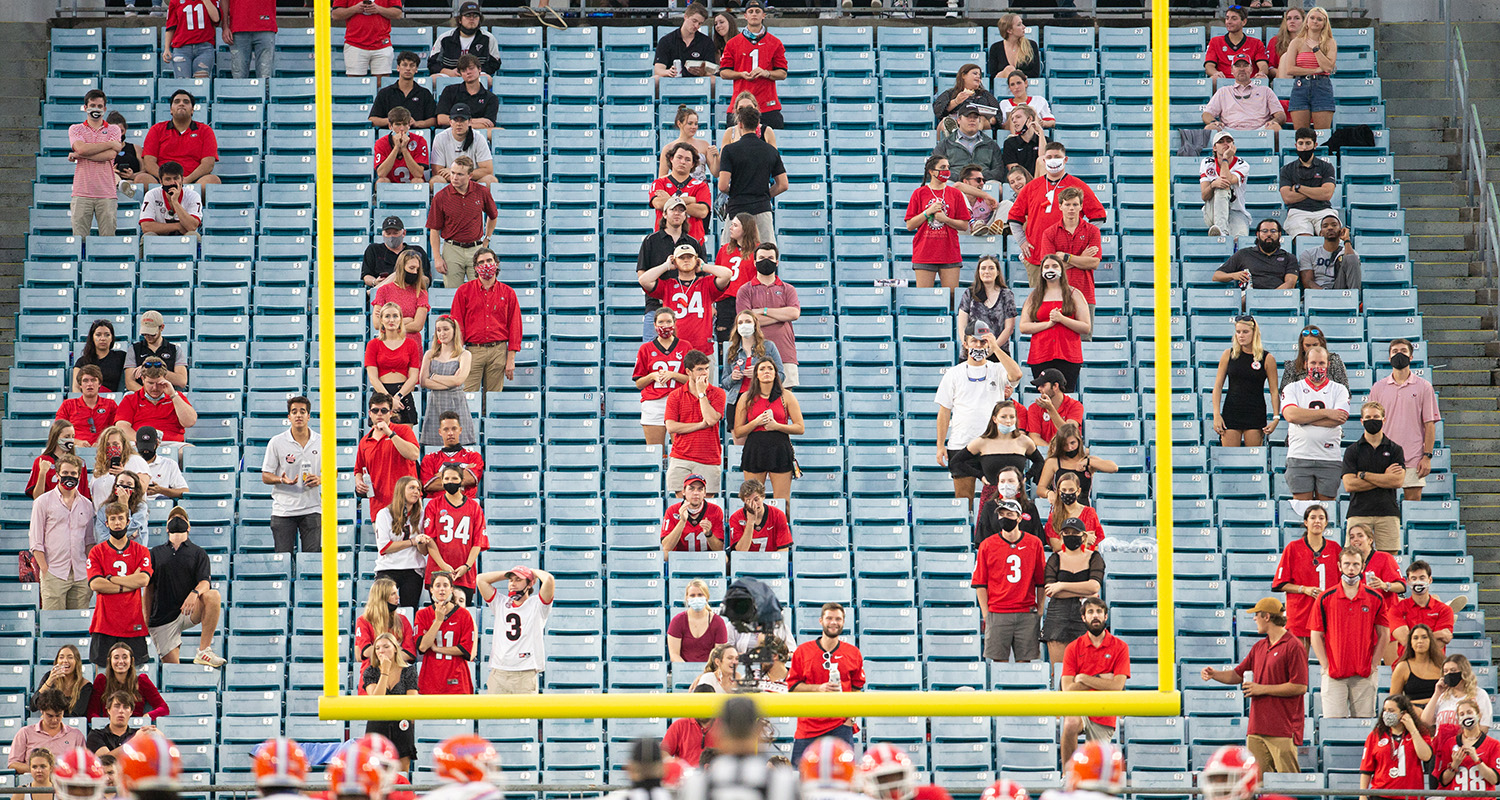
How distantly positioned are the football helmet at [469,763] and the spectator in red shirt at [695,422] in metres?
4.69

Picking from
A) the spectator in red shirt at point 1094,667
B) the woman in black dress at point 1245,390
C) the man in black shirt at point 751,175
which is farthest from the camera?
the man in black shirt at point 751,175

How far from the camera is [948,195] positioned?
12570 millimetres

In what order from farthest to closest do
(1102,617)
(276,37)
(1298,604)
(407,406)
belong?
(276,37) < (407,406) < (1298,604) < (1102,617)

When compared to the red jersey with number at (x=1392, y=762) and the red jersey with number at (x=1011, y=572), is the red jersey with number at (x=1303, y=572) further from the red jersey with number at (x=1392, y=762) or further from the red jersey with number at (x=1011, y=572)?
the red jersey with number at (x=1011, y=572)

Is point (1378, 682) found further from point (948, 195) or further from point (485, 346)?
point (485, 346)

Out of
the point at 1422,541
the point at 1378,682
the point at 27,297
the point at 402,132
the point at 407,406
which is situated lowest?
the point at 1378,682

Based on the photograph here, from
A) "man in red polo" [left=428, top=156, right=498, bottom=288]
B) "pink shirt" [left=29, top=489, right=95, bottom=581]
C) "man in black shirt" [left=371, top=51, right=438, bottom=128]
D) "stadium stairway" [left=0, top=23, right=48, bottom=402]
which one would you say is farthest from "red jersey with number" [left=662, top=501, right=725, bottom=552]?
"stadium stairway" [left=0, top=23, right=48, bottom=402]

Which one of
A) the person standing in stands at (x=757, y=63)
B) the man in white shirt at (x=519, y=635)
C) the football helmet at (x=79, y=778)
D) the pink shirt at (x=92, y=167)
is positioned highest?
the person standing in stands at (x=757, y=63)

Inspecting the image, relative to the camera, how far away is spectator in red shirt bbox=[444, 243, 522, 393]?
11.9 meters

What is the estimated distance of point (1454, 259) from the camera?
44.6 ft

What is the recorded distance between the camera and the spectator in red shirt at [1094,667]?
32.9 feet

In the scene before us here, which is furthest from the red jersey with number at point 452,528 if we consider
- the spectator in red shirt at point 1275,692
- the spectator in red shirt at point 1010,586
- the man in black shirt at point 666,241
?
the spectator in red shirt at point 1275,692

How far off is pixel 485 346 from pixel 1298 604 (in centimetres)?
502

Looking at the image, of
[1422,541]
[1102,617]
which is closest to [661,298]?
[1102,617]
